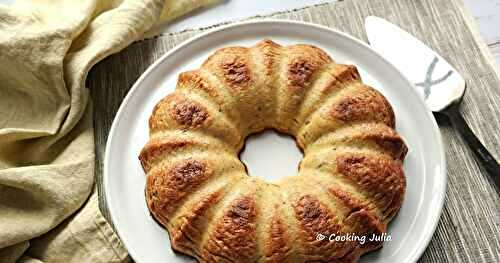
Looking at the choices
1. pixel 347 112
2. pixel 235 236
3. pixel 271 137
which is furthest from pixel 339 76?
pixel 235 236

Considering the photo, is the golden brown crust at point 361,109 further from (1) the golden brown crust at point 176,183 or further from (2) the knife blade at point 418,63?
(1) the golden brown crust at point 176,183

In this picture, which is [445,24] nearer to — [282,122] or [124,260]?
[282,122]

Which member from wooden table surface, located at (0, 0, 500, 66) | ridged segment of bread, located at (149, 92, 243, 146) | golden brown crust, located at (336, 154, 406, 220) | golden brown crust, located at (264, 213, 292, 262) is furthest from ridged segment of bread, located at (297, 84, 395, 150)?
wooden table surface, located at (0, 0, 500, 66)

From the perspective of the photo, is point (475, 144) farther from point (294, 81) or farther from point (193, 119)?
point (193, 119)

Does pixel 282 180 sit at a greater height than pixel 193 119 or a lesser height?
lesser

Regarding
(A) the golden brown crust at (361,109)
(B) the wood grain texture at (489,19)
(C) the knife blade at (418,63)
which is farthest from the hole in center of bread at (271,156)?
(B) the wood grain texture at (489,19)

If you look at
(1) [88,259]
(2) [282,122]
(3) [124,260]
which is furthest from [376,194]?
(1) [88,259]
